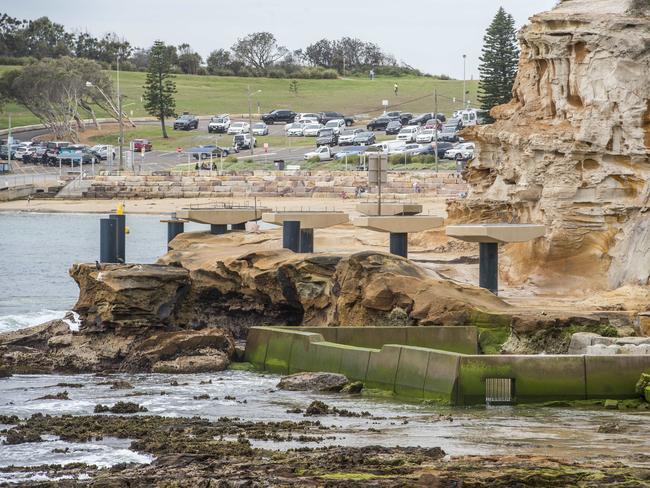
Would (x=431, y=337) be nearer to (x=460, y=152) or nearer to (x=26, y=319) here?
(x=26, y=319)

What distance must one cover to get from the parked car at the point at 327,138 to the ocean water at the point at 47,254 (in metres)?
16.2

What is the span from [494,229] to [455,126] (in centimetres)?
6825

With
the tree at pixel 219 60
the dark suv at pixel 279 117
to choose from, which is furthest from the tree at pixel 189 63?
the dark suv at pixel 279 117

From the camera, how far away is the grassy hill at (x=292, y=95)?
13012 centimetres

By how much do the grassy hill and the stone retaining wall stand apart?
35.9 metres

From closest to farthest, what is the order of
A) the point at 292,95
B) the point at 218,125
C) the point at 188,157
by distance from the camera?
the point at 188,157 → the point at 218,125 → the point at 292,95

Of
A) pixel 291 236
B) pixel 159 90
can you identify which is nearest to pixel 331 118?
pixel 159 90

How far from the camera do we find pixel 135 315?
34500 millimetres

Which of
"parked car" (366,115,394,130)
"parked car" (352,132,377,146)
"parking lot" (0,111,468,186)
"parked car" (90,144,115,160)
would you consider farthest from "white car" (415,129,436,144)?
"parked car" (90,144,115,160)

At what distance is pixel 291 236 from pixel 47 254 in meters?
31.8

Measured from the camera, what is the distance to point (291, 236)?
41125 millimetres

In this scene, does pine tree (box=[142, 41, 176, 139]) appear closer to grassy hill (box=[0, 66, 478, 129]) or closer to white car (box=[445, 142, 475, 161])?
grassy hill (box=[0, 66, 478, 129])

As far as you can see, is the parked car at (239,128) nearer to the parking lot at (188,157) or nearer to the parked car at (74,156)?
the parking lot at (188,157)

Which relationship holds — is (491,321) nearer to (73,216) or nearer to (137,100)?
(73,216)
